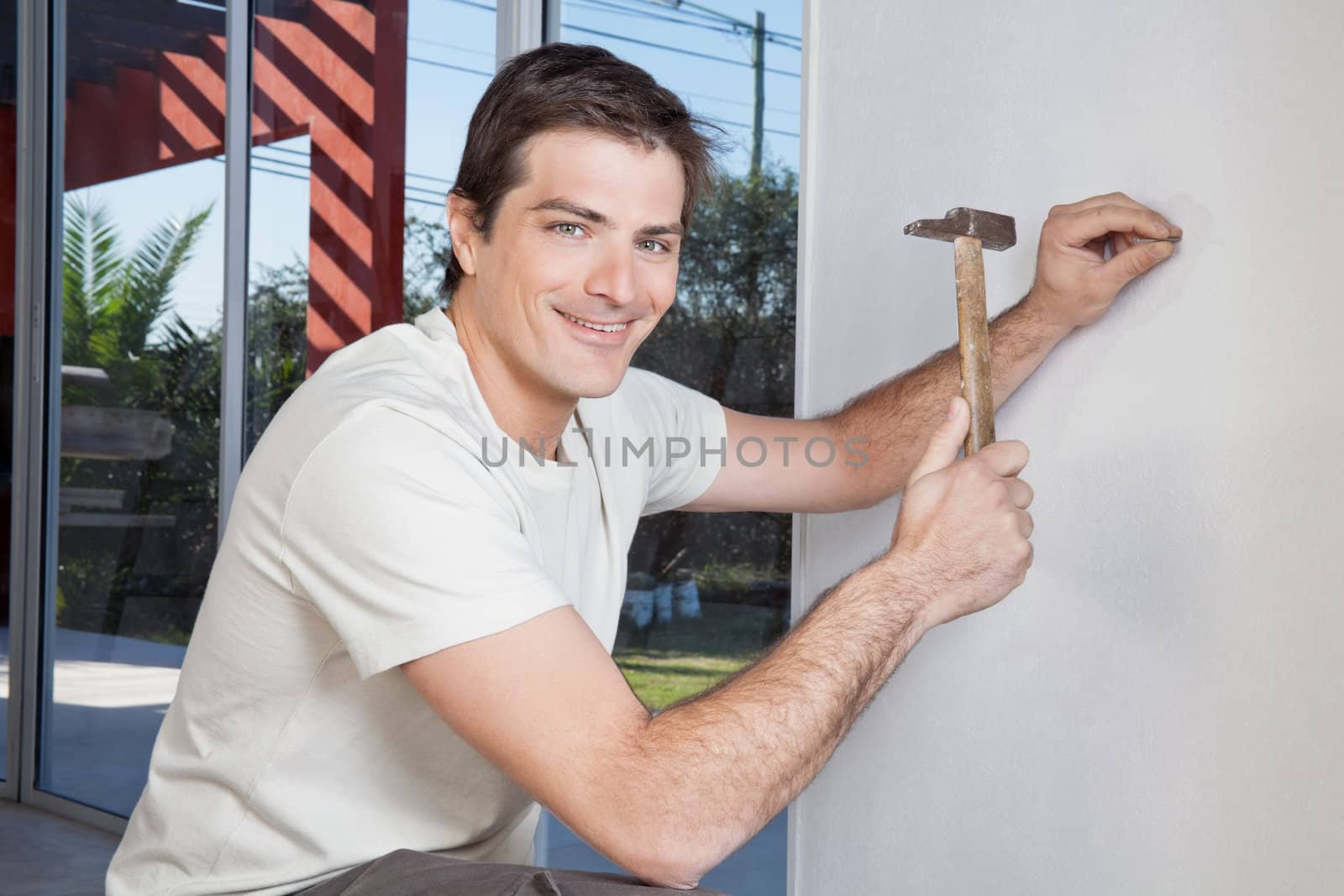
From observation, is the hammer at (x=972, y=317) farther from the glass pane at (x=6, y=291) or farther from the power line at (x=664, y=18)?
the glass pane at (x=6, y=291)

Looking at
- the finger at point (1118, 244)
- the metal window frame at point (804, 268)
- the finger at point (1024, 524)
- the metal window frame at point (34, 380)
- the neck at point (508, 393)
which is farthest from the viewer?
the metal window frame at point (34, 380)

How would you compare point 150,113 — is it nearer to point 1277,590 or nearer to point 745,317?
point 745,317

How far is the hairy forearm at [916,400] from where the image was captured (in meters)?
1.44

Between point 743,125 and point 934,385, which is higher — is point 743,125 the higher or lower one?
the higher one

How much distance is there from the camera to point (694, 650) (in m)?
2.14

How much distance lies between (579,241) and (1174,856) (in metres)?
0.97

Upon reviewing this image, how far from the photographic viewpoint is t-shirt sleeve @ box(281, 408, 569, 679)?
1.15m

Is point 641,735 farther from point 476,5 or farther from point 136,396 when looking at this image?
point 136,396

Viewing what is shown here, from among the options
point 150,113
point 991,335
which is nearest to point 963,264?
point 991,335

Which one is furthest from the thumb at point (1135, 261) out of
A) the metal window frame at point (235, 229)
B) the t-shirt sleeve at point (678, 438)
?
the metal window frame at point (235, 229)

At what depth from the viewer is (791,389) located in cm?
197

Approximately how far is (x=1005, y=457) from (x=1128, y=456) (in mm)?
196

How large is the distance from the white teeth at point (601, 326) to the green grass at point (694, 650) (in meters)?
0.65

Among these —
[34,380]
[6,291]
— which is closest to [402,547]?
[34,380]
